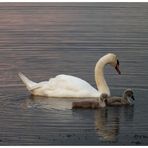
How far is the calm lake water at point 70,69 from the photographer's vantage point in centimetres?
1398

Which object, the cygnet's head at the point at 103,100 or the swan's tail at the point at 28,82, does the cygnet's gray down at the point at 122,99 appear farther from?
the swan's tail at the point at 28,82

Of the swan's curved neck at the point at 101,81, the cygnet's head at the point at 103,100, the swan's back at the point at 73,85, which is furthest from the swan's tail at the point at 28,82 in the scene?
the cygnet's head at the point at 103,100

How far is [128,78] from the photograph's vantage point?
60.9ft

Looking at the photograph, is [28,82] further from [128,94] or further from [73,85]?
[128,94]

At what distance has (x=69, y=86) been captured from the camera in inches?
679

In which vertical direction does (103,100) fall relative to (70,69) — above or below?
A: below

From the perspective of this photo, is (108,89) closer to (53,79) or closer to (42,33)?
(53,79)

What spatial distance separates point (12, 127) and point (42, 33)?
13629mm

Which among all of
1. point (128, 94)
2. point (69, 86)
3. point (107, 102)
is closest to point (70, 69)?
point (69, 86)

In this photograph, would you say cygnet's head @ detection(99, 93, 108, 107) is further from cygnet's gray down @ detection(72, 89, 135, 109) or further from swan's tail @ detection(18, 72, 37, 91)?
swan's tail @ detection(18, 72, 37, 91)

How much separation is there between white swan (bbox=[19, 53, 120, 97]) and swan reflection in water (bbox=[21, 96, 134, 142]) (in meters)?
0.17

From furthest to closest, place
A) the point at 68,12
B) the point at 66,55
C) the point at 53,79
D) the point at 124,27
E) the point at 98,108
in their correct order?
the point at 68,12
the point at 124,27
the point at 66,55
the point at 53,79
the point at 98,108

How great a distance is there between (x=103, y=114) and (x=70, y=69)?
4.29 metres

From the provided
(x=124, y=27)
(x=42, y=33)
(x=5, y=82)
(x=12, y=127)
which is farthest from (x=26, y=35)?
→ (x=12, y=127)
